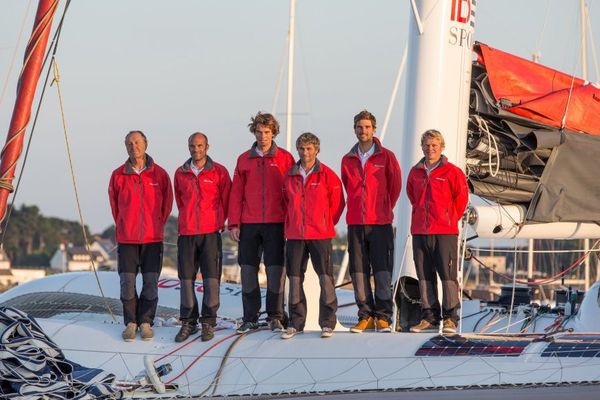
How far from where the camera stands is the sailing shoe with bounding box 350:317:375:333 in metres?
11.0

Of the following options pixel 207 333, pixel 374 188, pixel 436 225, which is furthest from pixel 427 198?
pixel 207 333

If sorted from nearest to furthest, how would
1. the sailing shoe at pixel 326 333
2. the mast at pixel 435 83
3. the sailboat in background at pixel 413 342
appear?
the sailboat in background at pixel 413 342 < the sailing shoe at pixel 326 333 < the mast at pixel 435 83

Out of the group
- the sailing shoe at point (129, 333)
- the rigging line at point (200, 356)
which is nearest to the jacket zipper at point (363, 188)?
the rigging line at point (200, 356)

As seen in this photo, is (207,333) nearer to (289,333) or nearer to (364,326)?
(289,333)

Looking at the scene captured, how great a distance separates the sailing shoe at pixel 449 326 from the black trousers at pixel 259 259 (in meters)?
1.48

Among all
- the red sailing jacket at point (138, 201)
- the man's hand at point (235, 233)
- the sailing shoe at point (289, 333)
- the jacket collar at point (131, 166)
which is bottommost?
the sailing shoe at point (289, 333)

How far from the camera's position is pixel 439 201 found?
1092cm

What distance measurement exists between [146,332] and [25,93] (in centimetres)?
241

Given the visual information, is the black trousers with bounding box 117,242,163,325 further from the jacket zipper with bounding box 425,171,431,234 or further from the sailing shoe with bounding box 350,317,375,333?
the jacket zipper with bounding box 425,171,431,234

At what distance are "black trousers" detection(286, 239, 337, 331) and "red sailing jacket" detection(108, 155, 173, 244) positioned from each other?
1.27 metres

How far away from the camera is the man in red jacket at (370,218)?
36.2 feet

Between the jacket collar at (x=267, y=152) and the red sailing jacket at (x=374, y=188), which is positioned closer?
the red sailing jacket at (x=374, y=188)

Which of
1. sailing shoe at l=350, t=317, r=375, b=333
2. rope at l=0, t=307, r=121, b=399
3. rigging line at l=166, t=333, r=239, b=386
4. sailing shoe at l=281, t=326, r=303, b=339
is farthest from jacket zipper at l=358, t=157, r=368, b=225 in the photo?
rope at l=0, t=307, r=121, b=399

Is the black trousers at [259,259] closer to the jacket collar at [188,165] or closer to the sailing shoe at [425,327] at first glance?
the jacket collar at [188,165]
